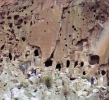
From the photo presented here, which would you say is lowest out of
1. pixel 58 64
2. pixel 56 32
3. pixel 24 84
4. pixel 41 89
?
pixel 41 89

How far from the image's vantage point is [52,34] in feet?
92.2

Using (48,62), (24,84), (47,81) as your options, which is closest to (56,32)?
(48,62)

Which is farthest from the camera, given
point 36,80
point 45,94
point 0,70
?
point 0,70

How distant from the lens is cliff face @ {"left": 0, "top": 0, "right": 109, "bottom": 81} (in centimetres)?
2658

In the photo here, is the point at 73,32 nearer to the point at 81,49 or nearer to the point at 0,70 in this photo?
the point at 81,49

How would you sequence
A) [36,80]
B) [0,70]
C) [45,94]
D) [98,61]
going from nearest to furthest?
[45,94], [36,80], [0,70], [98,61]

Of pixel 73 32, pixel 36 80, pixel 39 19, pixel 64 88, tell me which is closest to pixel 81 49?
pixel 73 32

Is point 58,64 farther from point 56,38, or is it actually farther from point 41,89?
point 41,89

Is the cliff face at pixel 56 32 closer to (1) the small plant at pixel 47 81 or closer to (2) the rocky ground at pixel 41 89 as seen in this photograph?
(2) the rocky ground at pixel 41 89

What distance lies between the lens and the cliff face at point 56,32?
26.6m

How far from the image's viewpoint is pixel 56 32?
28.0 m

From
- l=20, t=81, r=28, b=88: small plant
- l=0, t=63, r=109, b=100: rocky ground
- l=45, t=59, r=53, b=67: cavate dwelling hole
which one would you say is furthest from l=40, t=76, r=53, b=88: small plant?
l=45, t=59, r=53, b=67: cavate dwelling hole

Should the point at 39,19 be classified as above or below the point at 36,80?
above

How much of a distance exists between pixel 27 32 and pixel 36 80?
855cm
